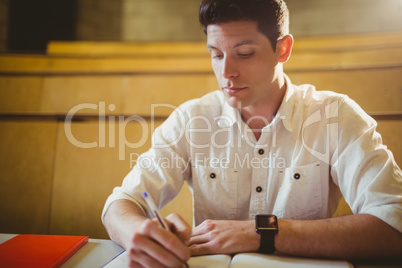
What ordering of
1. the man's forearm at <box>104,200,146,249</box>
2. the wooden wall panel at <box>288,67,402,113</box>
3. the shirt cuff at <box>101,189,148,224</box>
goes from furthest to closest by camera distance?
the wooden wall panel at <box>288,67,402,113</box>, the shirt cuff at <box>101,189,148,224</box>, the man's forearm at <box>104,200,146,249</box>

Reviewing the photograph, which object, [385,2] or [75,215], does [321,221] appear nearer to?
[75,215]

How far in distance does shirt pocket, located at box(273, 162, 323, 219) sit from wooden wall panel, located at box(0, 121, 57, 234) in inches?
Answer: 54.0

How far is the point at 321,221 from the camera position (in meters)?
0.85

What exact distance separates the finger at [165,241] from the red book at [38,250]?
0.27 m

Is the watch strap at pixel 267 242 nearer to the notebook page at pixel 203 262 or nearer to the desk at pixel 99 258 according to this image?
the notebook page at pixel 203 262

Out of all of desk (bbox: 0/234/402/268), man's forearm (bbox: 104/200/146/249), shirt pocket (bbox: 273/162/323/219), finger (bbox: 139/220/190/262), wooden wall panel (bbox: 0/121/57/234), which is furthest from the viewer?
wooden wall panel (bbox: 0/121/57/234)

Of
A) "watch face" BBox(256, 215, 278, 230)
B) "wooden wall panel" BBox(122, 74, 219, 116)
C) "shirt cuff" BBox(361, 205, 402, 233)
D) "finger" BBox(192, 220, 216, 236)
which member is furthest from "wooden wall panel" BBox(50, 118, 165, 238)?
"shirt cuff" BBox(361, 205, 402, 233)

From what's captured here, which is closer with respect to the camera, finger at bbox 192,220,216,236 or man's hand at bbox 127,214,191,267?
man's hand at bbox 127,214,191,267

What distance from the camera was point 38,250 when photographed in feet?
2.63

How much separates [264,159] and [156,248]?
66cm

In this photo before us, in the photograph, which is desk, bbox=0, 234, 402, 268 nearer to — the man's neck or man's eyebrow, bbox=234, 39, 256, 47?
the man's neck

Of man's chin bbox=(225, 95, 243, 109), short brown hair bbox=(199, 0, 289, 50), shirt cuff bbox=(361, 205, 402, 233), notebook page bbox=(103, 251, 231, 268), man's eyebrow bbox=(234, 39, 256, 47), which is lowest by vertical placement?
notebook page bbox=(103, 251, 231, 268)

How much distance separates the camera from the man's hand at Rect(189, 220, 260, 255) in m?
0.79

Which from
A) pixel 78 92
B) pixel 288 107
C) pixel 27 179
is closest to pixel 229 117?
pixel 288 107
